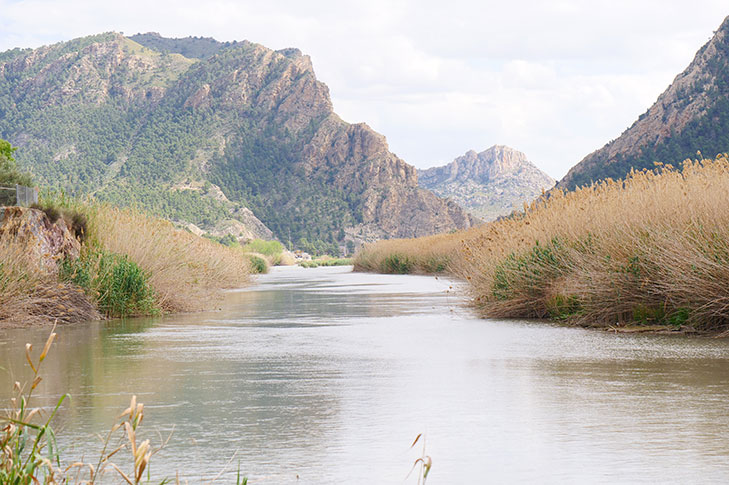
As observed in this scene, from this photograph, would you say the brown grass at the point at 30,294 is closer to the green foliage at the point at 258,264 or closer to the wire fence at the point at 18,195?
the wire fence at the point at 18,195

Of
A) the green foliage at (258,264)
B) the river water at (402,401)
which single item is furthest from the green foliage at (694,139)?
the river water at (402,401)

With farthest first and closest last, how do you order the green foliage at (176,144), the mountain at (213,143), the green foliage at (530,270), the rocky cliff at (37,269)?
the mountain at (213,143) < the green foliage at (176,144) < the green foliage at (530,270) < the rocky cliff at (37,269)

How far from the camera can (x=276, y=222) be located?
119500 millimetres

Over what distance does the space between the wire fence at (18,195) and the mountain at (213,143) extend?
81916 millimetres

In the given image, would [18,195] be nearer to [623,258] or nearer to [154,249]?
[154,249]

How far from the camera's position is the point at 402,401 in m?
7.11

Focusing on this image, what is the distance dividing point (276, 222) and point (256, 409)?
11336 centimetres

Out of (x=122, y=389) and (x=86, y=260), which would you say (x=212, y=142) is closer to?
(x=86, y=260)

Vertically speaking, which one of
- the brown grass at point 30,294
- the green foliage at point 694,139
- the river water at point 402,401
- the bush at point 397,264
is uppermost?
the green foliage at point 694,139

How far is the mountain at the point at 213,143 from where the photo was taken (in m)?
112

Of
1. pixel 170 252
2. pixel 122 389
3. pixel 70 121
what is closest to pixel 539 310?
pixel 170 252

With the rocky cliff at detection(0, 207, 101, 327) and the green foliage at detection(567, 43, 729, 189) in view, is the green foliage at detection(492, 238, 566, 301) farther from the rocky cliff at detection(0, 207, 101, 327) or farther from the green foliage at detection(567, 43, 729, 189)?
the green foliage at detection(567, 43, 729, 189)

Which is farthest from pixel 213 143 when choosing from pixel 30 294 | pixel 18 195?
pixel 30 294

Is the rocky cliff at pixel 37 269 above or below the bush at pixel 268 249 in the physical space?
below
